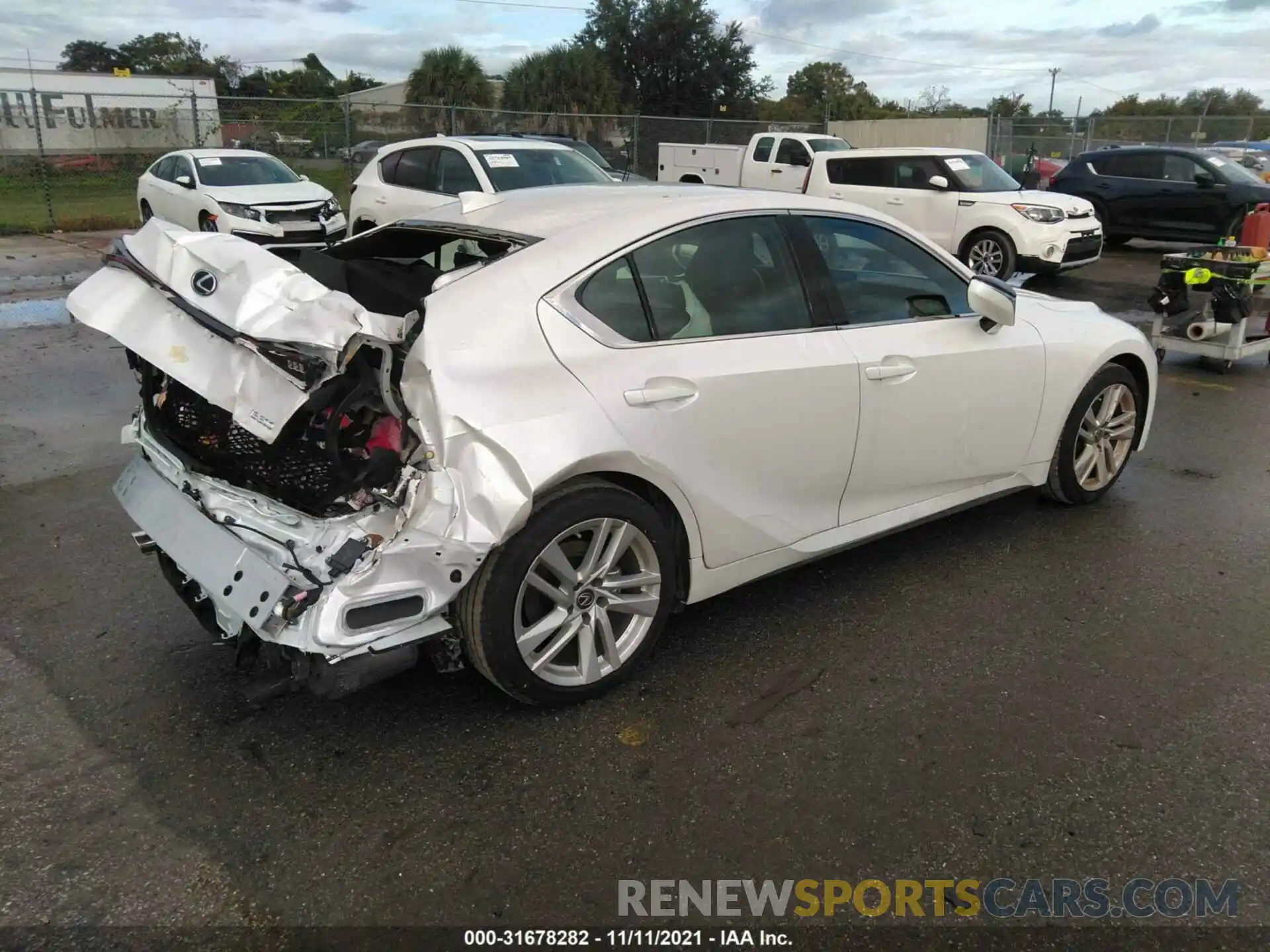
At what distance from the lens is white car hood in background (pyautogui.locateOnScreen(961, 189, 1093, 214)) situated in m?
12.5

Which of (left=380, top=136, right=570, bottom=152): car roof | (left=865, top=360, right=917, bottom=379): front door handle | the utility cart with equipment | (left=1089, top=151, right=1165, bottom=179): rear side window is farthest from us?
(left=1089, top=151, right=1165, bottom=179): rear side window

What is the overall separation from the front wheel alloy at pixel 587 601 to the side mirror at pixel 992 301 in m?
1.88

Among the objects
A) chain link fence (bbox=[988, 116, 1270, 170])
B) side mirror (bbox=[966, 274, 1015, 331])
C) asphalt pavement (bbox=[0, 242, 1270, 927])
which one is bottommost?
asphalt pavement (bbox=[0, 242, 1270, 927])

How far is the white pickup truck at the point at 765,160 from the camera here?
56.9 ft

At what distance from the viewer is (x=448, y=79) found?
37.2 metres

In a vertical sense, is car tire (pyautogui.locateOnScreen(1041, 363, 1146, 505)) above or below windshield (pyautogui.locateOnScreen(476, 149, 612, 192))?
below

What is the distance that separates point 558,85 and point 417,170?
32543 millimetres

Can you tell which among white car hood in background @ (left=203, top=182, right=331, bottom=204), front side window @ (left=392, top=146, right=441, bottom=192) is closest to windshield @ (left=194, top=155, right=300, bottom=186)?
white car hood in background @ (left=203, top=182, right=331, bottom=204)

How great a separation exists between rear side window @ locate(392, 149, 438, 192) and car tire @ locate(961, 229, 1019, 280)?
275 inches

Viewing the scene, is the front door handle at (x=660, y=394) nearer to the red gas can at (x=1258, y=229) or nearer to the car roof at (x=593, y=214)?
the car roof at (x=593, y=214)

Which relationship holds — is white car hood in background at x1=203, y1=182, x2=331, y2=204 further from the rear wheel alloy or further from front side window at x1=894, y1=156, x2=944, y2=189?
the rear wheel alloy

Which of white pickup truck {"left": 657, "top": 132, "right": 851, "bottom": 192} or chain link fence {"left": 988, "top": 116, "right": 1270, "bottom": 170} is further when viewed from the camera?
chain link fence {"left": 988, "top": 116, "right": 1270, "bottom": 170}

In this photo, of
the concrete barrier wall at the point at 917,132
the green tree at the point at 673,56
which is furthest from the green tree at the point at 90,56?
the concrete barrier wall at the point at 917,132

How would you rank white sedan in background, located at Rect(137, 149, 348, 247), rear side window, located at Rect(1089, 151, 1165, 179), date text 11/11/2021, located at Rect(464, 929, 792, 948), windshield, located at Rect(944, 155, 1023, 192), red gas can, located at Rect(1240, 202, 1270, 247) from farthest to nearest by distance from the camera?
rear side window, located at Rect(1089, 151, 1165, 179) < white sedan in background, located at Rect(137, 149, 348, 247) < windshield, located at Rect(944, 155, 1023, 192) < red gas can, located at Rect(1240, 202, 1270, 247) < date text 11/11/2021, located at Rect(464, 929, 792, 948)
